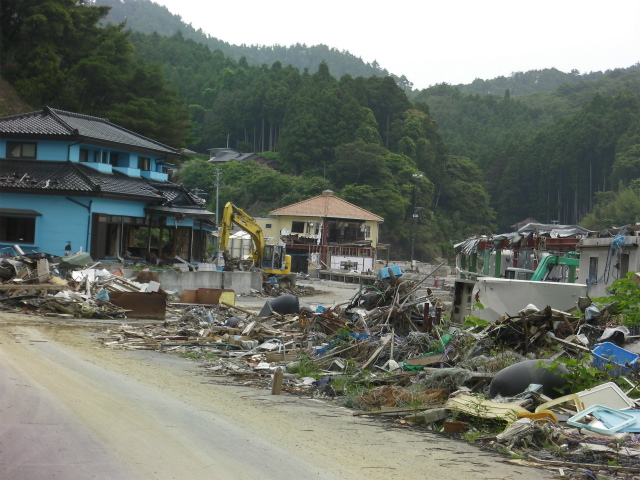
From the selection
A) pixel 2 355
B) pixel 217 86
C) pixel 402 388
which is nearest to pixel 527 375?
pixel 402 388

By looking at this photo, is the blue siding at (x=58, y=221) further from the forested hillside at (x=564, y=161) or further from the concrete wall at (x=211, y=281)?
the forested hillside at (x=564, y=161)

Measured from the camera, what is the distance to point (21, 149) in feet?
136

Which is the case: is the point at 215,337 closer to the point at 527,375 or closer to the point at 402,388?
the point at 402,388

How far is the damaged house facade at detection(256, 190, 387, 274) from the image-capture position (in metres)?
81.4

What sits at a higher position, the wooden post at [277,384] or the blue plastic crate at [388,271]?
the blue plastic crate at [388,271]

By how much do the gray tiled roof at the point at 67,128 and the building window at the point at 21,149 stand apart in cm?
84

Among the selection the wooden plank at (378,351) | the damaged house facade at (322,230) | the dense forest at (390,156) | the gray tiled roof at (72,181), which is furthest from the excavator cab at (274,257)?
the wooden plank at (378,351)

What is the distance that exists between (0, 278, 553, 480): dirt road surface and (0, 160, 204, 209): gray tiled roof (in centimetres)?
2467

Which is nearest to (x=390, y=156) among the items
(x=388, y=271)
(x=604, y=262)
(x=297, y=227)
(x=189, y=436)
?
(x=297, y=227)

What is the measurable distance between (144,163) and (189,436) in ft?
126

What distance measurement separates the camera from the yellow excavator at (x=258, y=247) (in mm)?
45938

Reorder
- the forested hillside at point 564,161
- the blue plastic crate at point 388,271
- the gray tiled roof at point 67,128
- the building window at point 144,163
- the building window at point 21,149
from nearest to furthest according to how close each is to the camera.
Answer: the blue plastic crate at point 388,271 < the gray tiled roof at point 67,128 < the building window at point 21,149 < the building window at point 144,163 < the forested hillside at point 564,161

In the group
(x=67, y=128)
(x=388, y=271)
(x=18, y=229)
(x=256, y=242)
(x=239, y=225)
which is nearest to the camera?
(x=388, y=271)

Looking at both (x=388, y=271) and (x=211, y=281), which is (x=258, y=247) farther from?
(x=388, y=271)
